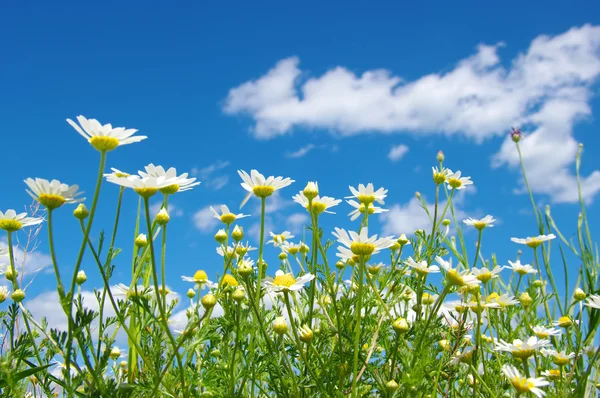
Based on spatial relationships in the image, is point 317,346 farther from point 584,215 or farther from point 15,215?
point 584,215

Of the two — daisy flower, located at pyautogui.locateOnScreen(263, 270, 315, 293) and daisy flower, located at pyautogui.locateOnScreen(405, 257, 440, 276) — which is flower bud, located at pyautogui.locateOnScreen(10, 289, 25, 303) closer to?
daisy flower, located at pyautogui.locateOnScreen(263, 270, 315, 293)

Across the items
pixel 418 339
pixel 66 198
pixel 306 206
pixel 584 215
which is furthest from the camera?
pixel 584 215

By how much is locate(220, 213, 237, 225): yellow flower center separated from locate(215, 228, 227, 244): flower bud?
6 cm

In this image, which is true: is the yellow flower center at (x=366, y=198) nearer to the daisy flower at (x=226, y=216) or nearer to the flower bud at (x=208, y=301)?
the daisy flower at (x=226, y=216)

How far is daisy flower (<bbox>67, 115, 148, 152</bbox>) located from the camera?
1599 millimetres

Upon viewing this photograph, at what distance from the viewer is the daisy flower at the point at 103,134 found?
1599 millimetres

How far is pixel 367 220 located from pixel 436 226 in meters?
0.31

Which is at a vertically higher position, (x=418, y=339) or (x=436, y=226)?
(x=436, y=226)

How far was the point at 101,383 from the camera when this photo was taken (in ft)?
5.17

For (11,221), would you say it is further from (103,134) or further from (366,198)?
(366,198)

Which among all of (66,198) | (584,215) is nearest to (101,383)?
(66,198)

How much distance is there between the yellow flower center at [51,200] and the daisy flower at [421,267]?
1.18 meters

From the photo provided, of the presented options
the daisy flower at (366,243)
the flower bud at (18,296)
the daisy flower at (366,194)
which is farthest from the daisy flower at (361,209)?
the flower bud at (18,296)

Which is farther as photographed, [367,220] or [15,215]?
[367,220]
